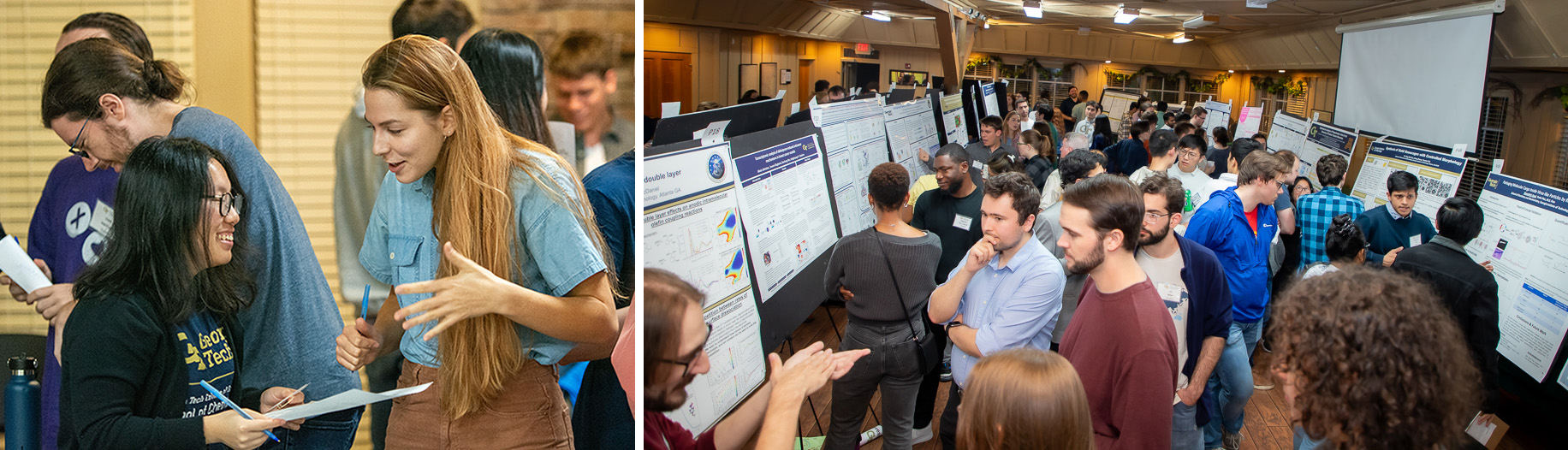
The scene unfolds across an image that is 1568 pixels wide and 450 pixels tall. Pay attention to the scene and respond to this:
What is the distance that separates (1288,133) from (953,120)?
13.6 feet

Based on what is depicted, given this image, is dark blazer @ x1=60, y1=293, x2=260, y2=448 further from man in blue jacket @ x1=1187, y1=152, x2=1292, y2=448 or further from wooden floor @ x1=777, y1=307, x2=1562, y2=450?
man in blue jacket @ x1=1187, y1=152, x2=1292, y2=448

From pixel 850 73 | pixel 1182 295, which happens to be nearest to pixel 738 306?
pixel 1182 295

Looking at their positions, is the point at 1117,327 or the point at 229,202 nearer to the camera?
the point at 229,202

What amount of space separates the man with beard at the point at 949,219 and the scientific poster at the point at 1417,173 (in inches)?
131

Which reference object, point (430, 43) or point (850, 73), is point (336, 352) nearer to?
point (430, 43)

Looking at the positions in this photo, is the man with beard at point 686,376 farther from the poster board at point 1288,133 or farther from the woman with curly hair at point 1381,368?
the poster board at point 1288,133

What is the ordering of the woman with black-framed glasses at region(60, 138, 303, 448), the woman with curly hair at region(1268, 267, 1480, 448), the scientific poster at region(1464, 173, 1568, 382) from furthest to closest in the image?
1. the scientific poster at region(1464, 173, 1568, 382)
2. the woman with black-framed glasses at region(60, 138, 303, 448)
3. the woman with curly hair at region(1268, 267, 1480, 448)

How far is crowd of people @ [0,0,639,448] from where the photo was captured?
1540mm

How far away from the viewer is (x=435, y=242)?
162 centimetres

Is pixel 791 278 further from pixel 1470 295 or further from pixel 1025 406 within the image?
pixel 1470 295

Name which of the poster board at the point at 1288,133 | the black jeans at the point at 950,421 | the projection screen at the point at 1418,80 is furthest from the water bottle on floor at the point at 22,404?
the poster board at the point at 1288,133

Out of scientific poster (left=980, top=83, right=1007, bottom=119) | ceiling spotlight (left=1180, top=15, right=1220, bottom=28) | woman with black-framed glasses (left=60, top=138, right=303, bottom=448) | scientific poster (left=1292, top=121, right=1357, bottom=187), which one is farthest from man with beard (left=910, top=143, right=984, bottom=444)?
ceiling spotlight (left=1180, top=15, right=1220, bottom=28)

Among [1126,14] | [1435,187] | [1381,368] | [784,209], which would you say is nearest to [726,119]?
[784,209]

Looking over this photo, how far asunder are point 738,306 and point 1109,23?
16.2 meters
